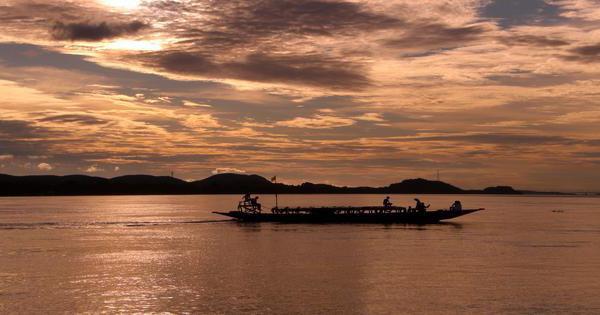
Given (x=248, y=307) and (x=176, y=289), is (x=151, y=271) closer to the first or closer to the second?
(x=176, y=289)

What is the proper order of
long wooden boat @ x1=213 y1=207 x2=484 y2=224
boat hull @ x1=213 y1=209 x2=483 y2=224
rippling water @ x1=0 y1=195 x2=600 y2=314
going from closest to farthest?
rippling water @ x1=0 y1=195 x2=600 y2=314, boat hull @ x1=213 y1=209 x2=483 y2=224, long wooden boat @ x1=213 y1=207 x2=484 y2=224

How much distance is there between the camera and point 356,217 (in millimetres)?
141500

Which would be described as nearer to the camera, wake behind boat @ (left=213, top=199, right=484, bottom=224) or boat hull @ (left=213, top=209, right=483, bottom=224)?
boat hull @ (left=213, top=209, right=483, bottom=224)

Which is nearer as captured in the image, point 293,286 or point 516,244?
point 293,286

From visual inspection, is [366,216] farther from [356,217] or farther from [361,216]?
[356,217]

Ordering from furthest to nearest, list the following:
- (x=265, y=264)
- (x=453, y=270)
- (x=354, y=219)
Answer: (x=354, y=219) → (x=265, y=264) → (x=453, y=270)

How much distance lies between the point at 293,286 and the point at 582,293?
22380 millimetres

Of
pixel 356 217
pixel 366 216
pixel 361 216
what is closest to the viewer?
pixel 366 216

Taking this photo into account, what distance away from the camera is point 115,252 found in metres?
79.4

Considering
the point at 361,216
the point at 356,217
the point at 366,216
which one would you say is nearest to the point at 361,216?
the point at 361,216

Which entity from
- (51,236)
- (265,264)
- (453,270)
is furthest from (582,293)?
(51,236)

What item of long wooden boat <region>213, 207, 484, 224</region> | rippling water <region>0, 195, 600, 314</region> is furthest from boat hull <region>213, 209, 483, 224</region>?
rippling water <region>0, 195, 600, 314</region>

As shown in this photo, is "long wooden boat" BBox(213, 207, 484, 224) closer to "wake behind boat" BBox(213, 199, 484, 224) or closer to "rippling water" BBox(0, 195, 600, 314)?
"wake behind boat" BBox(213, 199, 484, 224)

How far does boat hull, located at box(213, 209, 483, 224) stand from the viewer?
134 meters
